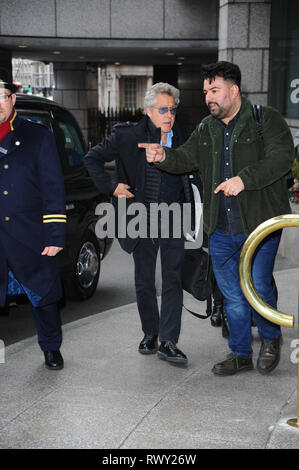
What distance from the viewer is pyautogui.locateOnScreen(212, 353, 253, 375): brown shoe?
4.42m

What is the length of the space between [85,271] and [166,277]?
235 centimetres

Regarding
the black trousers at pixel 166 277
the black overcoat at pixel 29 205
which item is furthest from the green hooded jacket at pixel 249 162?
the black overcoat at pixel 29 205

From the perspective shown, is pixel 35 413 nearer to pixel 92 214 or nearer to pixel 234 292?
pixel 234 292

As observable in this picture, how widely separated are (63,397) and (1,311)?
1.76m

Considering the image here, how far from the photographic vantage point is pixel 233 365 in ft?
14.6

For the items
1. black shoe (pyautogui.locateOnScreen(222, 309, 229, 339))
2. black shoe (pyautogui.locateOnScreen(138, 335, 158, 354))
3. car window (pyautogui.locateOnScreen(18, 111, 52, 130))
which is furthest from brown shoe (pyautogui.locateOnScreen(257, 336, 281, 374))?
car window (pyautogui.locateOnScreen(18, 111, 52, 130))

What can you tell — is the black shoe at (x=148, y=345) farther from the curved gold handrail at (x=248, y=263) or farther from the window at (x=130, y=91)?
the window at (x=130, y=91)

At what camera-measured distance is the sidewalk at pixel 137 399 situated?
3475 millimetres

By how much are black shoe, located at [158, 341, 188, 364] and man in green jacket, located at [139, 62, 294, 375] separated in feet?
0.96

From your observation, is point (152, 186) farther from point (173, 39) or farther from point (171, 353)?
point (173, 39)

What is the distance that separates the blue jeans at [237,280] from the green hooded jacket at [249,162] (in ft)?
0.44

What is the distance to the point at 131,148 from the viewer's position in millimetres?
4625
